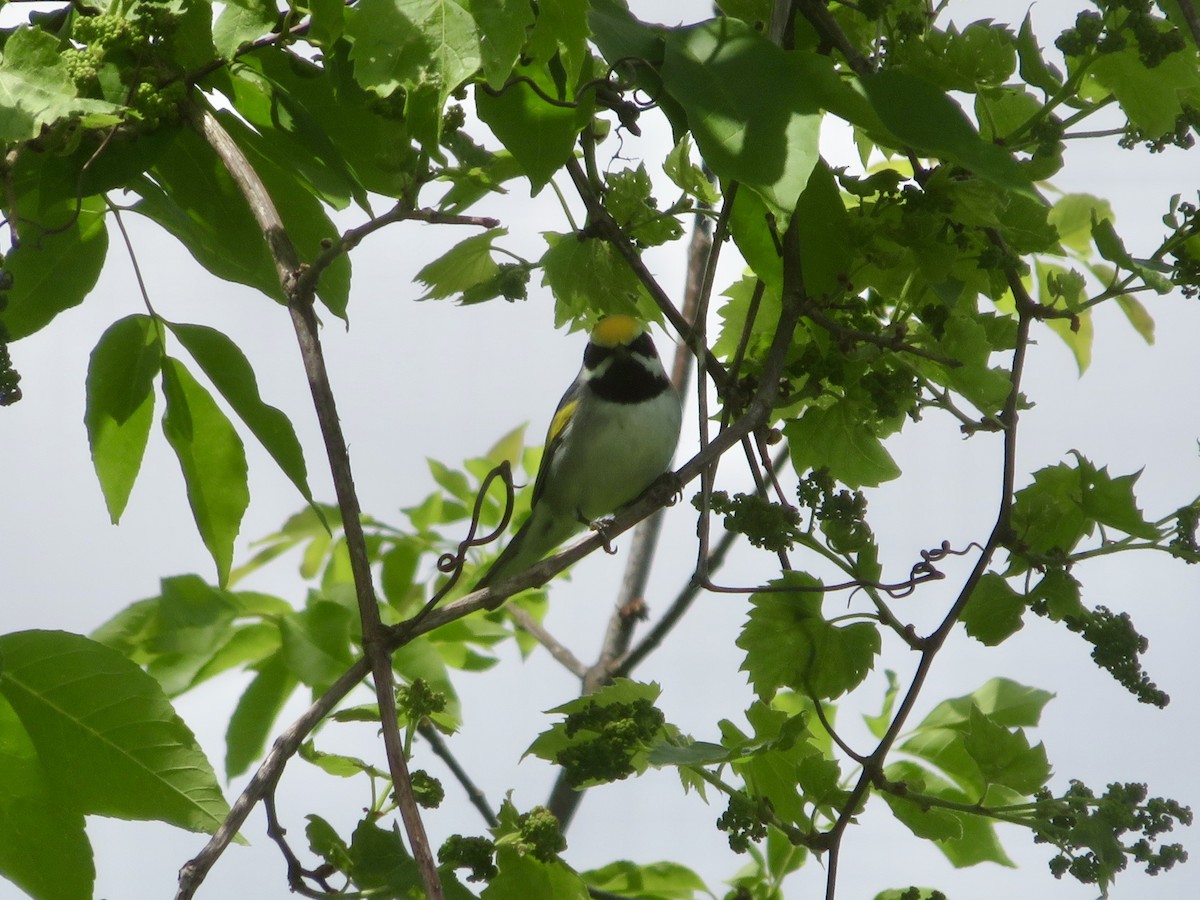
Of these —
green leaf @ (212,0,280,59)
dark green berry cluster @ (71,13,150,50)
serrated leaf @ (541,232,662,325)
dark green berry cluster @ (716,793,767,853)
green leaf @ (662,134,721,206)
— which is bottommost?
dark green berry cluster @ (716,793,767,853)

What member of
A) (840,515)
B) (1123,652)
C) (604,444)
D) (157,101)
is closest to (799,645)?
(840,515)

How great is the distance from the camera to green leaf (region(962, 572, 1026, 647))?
1559mm

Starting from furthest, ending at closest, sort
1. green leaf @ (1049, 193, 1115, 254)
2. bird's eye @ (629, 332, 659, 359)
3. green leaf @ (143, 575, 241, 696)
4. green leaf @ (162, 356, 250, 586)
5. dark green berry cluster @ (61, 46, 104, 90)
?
bird's eye @ (629, 332, 659, 359) < green leaf @ (143, 575, 241, 696) < green leaf @ (1049, 193, 1115, 254) < green leaf @ (162, 356, 250, 586) < dark green berry cluster @ (61, 46, 104, 90)

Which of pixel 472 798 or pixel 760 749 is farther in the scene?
pixel 472 798

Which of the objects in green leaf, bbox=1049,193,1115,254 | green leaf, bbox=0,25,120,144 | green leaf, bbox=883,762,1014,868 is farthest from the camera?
green leaf, bbox=1049,193,1115,254

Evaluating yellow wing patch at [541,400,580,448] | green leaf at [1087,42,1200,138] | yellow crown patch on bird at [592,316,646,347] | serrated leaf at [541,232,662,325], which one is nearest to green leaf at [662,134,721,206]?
serrated leaf at [541,232,662,325]

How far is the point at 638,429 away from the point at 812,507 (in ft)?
4.94

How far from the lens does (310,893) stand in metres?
1.36

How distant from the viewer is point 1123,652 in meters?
1.42

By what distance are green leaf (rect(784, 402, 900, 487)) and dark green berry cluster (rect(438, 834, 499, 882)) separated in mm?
692

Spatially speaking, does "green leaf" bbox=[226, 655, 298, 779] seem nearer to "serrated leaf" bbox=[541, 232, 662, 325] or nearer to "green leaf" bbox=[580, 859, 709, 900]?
"green leaf" bbox=[580, 859, 709, 900]

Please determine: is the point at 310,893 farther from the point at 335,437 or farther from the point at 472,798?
the point at 472,798

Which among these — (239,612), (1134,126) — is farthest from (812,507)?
(239,612)

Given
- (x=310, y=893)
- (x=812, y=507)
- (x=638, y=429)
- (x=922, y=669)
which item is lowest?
(x=310, y=893)
